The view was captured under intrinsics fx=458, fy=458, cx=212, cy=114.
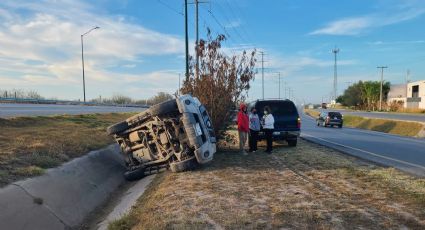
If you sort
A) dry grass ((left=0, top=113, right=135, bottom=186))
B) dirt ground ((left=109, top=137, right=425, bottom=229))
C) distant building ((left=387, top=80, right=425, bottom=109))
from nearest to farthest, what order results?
dirt ground ((left=109, top=137, right=425, bottom=229)) → dry grass ((left=0, top=113, right=135, bottom=186)) → distant building ((left=387, top=80, right=425, bottom=109))

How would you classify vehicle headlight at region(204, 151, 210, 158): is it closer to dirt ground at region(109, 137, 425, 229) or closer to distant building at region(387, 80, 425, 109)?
dirt ground at region(109, 137, 425, 229)

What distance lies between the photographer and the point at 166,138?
453 inches

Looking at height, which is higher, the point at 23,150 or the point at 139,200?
the point at 23,150

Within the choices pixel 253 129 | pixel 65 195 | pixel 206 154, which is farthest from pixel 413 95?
pixel 65 195

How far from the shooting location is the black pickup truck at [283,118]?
57.4 ft

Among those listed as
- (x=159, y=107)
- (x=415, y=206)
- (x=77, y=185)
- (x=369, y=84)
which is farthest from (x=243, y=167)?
(x=369, y=84)

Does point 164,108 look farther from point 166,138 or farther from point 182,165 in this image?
point 182,165

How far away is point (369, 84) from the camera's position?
121562 millimetres

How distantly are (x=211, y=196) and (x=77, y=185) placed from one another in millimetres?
3343

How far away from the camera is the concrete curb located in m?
7.32

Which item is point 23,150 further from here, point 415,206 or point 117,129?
point 415,206

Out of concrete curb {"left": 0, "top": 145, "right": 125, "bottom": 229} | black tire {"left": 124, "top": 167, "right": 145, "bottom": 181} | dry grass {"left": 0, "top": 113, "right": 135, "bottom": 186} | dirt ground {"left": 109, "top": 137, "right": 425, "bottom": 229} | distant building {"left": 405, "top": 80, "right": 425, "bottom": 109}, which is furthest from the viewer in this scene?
distant building {"left": 405, "top": 80, "right": 425, "bottom": 109}

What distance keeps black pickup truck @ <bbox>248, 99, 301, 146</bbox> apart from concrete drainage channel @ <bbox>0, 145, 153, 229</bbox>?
680cm

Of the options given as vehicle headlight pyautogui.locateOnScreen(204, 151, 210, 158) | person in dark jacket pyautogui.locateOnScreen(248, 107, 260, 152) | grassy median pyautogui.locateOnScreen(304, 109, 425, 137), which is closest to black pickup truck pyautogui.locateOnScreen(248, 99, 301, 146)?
person in dark jacket pyautogui.locateOnScreen(248, 107, 260, 152)
